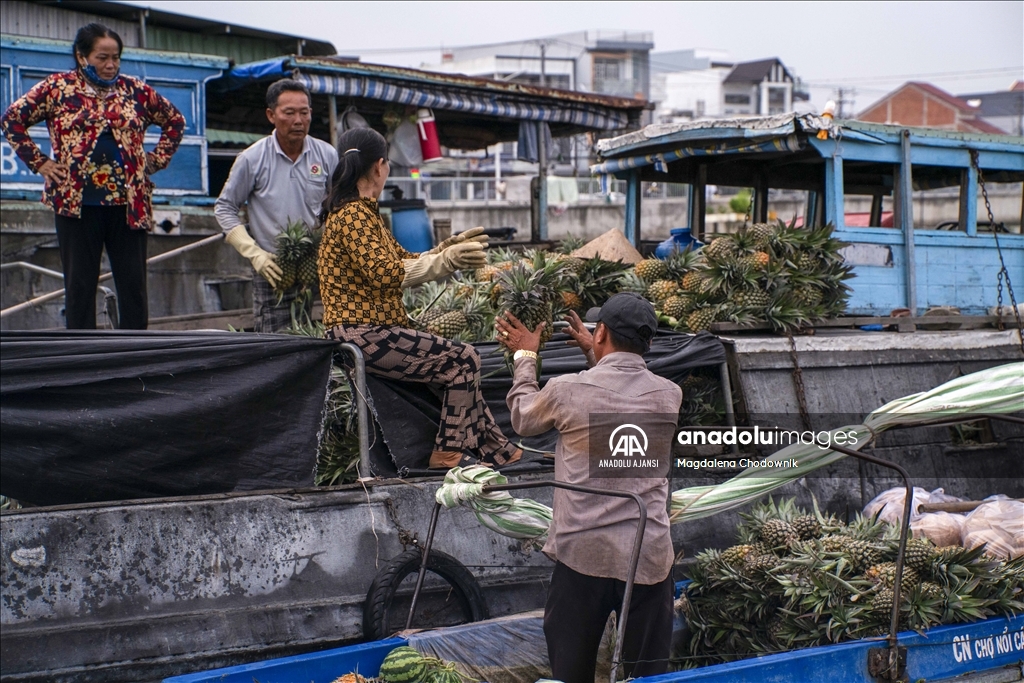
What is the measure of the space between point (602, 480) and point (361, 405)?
175cm

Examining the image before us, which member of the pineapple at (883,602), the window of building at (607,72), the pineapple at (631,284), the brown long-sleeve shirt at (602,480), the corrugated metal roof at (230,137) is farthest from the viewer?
the window of building at (607,72)

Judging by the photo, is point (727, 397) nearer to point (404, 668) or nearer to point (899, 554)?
point (899, 554)

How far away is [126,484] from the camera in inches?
183

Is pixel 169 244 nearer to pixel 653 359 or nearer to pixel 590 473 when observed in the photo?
pixel 653 359

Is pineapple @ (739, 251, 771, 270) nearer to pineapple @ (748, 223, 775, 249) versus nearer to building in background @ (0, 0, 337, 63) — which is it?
pineapple @ (748, 223, 775, 249)

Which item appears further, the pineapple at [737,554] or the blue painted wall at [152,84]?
the blue painted wall at [152,84]

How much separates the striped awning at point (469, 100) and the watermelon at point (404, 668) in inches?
218

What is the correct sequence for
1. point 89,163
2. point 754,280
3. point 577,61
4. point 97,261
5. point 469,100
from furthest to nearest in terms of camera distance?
point 577,61, point 469,100, point 754,280, point 97,261, point 89,163

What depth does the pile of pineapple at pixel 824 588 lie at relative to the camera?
4.51m

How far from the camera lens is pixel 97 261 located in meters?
5.73

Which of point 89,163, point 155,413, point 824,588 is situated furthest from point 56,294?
point 824,588

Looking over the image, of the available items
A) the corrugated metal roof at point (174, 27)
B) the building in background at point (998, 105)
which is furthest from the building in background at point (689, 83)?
the corrugated metal roof at point (174, 27)

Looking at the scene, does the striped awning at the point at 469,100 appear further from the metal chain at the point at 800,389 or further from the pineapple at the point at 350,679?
the pineapple at the point at 350,679

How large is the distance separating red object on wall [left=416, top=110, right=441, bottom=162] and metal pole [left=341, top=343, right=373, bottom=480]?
19.2 ft
